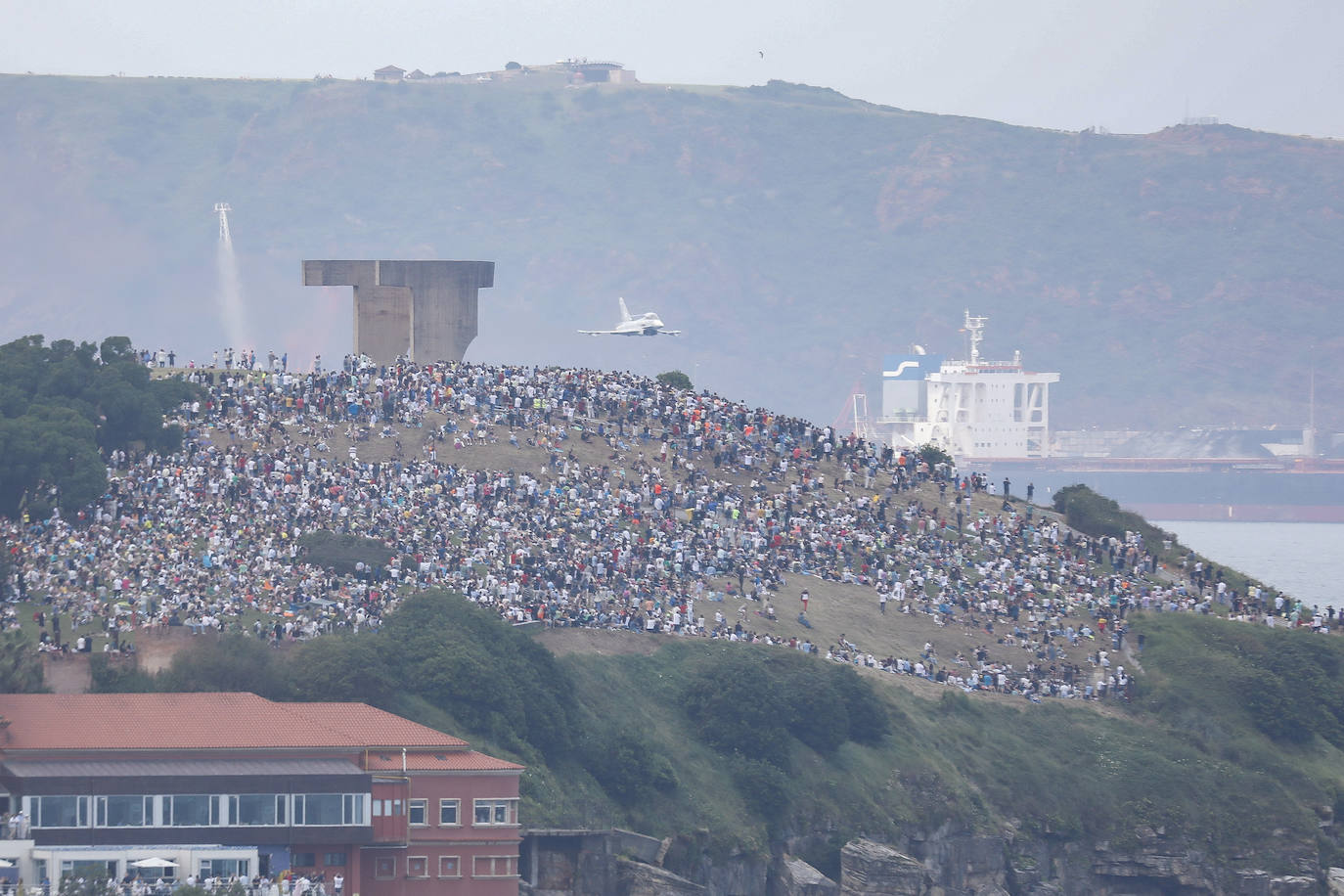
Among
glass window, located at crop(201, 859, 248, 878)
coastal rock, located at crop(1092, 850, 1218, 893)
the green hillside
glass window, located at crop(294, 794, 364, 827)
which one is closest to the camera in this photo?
glass window, located at crop(201, 859, 248, 878)

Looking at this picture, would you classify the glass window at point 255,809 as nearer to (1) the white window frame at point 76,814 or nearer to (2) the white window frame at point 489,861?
(1) the white window frame at point 76,814

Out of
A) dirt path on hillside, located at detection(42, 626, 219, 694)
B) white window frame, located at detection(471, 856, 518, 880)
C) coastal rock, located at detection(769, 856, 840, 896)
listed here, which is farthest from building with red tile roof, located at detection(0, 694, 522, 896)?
coastal rock, located at detection(769, 856, 840, 896)

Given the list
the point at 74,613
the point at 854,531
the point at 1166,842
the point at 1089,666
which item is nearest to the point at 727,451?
the point at 854,531

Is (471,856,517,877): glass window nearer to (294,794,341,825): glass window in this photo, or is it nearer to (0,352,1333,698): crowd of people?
(294,794,341,825): glass window

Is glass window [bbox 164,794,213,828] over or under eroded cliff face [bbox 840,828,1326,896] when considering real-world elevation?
over

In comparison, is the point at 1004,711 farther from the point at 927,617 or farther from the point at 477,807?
the point at 477,807

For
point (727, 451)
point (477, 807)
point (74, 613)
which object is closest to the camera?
point (477, 807)

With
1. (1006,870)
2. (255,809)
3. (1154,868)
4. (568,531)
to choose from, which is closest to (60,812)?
(255,809)
